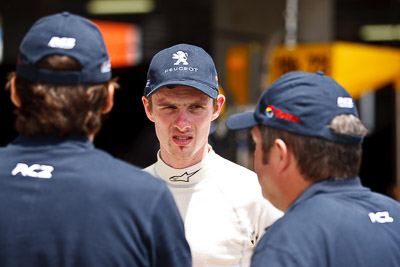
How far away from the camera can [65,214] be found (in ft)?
5.63

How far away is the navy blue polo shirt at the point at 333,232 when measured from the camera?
169 centimetres

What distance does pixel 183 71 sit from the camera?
8.46 feet

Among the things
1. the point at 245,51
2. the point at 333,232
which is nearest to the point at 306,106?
the point at 333,232

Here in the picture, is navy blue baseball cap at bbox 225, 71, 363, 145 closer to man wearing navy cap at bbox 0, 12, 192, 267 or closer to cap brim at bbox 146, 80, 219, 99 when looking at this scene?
man wearing navy cap at bbox 0, 12, 192, 267

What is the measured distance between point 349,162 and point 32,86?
103 cm

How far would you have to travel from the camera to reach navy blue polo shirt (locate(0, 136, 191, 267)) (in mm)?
1707

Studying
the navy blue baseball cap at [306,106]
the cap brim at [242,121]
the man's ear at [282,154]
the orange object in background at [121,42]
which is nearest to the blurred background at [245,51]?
the orange object in background at [121,42]

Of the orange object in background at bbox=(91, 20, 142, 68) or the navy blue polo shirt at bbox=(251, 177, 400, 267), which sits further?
the orange object in background at bbox=(91, 20, 142, 68)

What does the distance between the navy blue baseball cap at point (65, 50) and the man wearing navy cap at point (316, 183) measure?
0.58m

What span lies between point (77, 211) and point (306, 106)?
2.60ft

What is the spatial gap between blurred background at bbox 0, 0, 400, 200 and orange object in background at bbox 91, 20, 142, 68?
0.09 feet

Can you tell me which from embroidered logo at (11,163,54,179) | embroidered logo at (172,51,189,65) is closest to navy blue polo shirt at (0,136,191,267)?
embroidered logo at (11,163,54,179)

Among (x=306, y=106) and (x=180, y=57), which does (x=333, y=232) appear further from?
(x=180, y=57)

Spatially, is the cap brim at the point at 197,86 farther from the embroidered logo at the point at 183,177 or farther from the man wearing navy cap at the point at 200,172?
the embroidered logo at the point at 183,177
